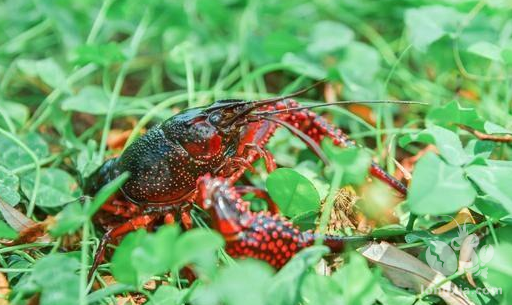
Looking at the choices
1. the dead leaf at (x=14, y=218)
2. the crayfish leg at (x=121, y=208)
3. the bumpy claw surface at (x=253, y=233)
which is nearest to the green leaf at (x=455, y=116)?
the bumpy claw surface at (x=253, y=233)

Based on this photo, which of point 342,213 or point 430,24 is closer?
point 342,213

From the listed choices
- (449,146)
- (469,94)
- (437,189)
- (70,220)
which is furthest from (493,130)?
(70,220)

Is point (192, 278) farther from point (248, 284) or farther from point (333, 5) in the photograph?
point (333, 5)

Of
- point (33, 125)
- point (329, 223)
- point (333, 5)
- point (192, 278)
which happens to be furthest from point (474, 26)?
point (33, 125)

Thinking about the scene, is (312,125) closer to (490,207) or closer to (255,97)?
(255,97)

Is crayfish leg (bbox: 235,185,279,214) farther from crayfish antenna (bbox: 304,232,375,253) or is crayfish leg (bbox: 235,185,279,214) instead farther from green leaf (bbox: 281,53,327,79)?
green leaf (bbox: 281,53,327,79)
